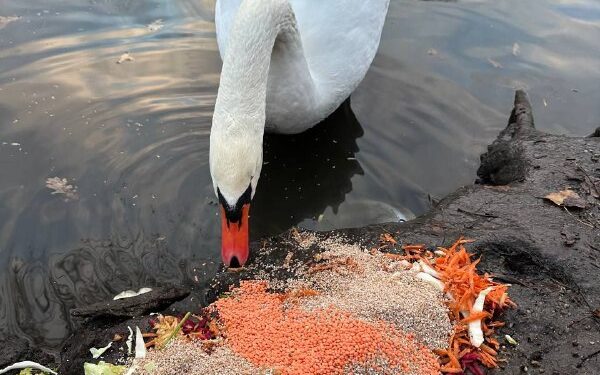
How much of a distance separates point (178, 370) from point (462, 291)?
1.86m

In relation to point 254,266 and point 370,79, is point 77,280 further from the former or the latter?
point 370,79

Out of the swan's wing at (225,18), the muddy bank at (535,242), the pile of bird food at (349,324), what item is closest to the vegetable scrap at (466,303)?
the pile of bird food at (349,324)

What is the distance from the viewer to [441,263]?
4168 mm

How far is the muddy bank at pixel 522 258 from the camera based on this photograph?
148 inches

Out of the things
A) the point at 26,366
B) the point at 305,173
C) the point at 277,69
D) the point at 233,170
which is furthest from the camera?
the point at 305,173

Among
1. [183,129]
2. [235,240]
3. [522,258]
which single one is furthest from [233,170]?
[183,129]

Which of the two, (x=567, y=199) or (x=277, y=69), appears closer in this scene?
(x=567, y=199)

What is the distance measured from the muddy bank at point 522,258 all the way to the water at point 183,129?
2.11ft

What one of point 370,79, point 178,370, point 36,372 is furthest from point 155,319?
point 370,79

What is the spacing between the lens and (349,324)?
11.8 ft

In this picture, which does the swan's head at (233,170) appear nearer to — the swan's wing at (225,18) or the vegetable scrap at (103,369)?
the vegetable scrap at (103,369)

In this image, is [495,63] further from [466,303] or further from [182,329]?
[182,329]

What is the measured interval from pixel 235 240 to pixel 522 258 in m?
2.12

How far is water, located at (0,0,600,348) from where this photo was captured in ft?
16.6
